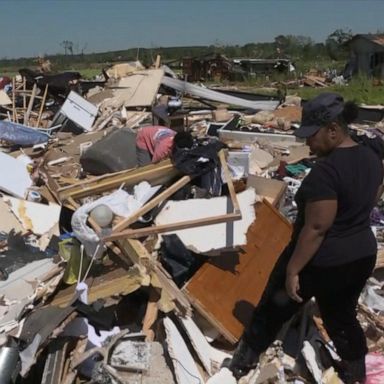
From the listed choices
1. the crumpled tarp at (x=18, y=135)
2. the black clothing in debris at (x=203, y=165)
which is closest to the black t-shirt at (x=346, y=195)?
the black clothing in debris at (x=203, y=165)

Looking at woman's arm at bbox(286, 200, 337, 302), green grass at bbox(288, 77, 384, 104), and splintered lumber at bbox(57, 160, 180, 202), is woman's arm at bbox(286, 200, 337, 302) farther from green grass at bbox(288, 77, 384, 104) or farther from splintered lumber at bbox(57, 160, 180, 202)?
green grass at bbox(288, 77, 384, 104)

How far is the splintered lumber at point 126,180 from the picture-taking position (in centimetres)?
452

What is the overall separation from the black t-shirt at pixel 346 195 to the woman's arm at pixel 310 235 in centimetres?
5

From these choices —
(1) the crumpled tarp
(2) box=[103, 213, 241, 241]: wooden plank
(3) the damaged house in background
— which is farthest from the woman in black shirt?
(3) the damaged house in background

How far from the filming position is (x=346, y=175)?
2.78 metres

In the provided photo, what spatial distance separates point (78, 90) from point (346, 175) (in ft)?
35.9

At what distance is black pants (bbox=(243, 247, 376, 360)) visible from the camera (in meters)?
3.03

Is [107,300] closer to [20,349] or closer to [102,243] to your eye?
[102,243]

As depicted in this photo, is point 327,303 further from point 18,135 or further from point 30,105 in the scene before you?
point 30,105

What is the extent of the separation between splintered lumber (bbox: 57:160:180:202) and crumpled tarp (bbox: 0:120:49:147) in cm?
549

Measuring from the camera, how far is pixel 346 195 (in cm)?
281

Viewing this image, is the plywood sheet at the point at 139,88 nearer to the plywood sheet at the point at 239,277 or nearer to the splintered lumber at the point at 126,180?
the splintered lumber at the point at 126,180

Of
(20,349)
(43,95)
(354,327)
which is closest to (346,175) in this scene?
(354,327)

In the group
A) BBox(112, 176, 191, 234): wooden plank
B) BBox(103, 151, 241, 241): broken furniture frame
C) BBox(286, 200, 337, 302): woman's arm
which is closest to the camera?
BBox(286, 200, 337, 302): woman's arm
